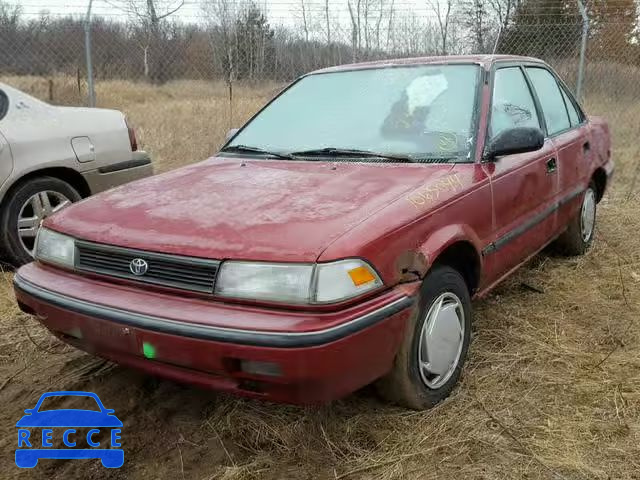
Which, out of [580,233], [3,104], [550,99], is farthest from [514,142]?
[3,104]

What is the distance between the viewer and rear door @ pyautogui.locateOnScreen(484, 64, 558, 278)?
9.77 feet

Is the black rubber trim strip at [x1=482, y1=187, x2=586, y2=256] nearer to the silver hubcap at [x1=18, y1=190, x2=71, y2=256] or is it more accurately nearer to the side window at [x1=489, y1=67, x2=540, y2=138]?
the side window at [x1=489, y1=67, x2=540, y2=138]

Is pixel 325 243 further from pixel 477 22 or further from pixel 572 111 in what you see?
pixel 477 22

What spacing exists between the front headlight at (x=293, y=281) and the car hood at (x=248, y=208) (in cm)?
4

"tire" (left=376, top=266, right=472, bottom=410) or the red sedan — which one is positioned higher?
the red sedan

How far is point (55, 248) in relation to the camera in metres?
2.51

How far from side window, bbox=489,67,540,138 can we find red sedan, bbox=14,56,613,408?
2 cm

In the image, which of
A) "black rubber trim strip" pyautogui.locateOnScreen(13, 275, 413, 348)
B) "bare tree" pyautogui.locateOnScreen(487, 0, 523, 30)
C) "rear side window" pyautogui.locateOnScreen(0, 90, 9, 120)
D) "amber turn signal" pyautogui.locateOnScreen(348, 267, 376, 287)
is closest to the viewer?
"black rubber trim strip" pyautogui.locateOnScreen(13, 275, 413, 348)

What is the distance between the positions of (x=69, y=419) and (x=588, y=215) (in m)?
3.91

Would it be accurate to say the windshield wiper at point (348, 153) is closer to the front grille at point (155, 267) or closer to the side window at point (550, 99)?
the front grille at point (155, 267)

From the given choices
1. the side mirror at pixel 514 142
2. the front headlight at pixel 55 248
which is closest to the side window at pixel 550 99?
the side mirror at pixel 514 142

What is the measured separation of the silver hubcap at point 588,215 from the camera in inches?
177

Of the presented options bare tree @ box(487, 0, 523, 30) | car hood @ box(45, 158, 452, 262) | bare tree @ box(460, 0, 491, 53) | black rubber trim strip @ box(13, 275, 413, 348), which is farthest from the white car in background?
bare tree @ box(487, 0, 523, 30)

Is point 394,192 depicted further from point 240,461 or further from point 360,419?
point 240,461
